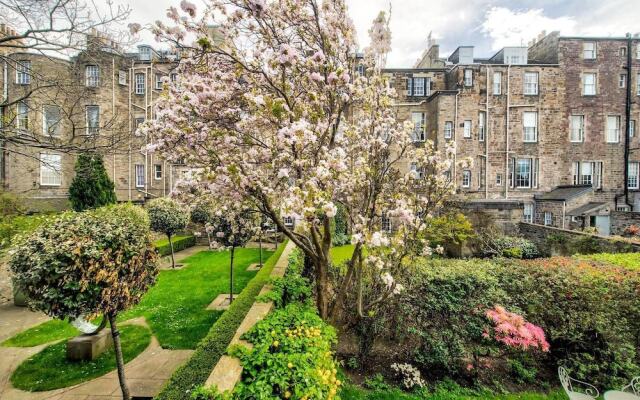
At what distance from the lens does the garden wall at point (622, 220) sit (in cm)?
1595

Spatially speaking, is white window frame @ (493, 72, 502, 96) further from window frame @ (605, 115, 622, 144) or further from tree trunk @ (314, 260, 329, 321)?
tree trunk @ (314, 260, 329, 321)

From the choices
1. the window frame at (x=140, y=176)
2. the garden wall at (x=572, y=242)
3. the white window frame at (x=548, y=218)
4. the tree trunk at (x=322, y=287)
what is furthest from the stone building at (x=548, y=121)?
the window frame at (x=140, y=176)

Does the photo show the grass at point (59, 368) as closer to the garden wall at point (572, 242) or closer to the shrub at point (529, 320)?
the shrub at point (529, 320)

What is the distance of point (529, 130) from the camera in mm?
23344

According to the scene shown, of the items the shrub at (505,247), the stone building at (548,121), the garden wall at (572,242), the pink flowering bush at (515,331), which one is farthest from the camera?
the stone building at (548,121)

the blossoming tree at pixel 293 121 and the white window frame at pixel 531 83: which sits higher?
the white window frame at pixel 531 83

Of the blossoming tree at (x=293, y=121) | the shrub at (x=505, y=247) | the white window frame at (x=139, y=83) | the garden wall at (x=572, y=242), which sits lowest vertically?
the shrub at (x=505, y=247)

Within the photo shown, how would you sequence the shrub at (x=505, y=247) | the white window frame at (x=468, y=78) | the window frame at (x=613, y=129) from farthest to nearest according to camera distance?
the window frame at (x=613, y=129) → the white window frame at (x=468, y=78) → the shrub at (x=505, y=247)

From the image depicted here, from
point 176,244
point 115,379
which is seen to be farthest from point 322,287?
point 176,244

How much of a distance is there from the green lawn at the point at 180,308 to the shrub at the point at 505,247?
37.7ft

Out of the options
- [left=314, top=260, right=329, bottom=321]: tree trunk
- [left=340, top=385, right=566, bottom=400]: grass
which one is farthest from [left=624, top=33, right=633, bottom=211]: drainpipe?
[left=314, top=260, right=329, bottom=321]: tree trunk

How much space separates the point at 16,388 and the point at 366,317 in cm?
641

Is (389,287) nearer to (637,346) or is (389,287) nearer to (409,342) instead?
(409,342)

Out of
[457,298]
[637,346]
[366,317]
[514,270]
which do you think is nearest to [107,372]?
[366,317]
